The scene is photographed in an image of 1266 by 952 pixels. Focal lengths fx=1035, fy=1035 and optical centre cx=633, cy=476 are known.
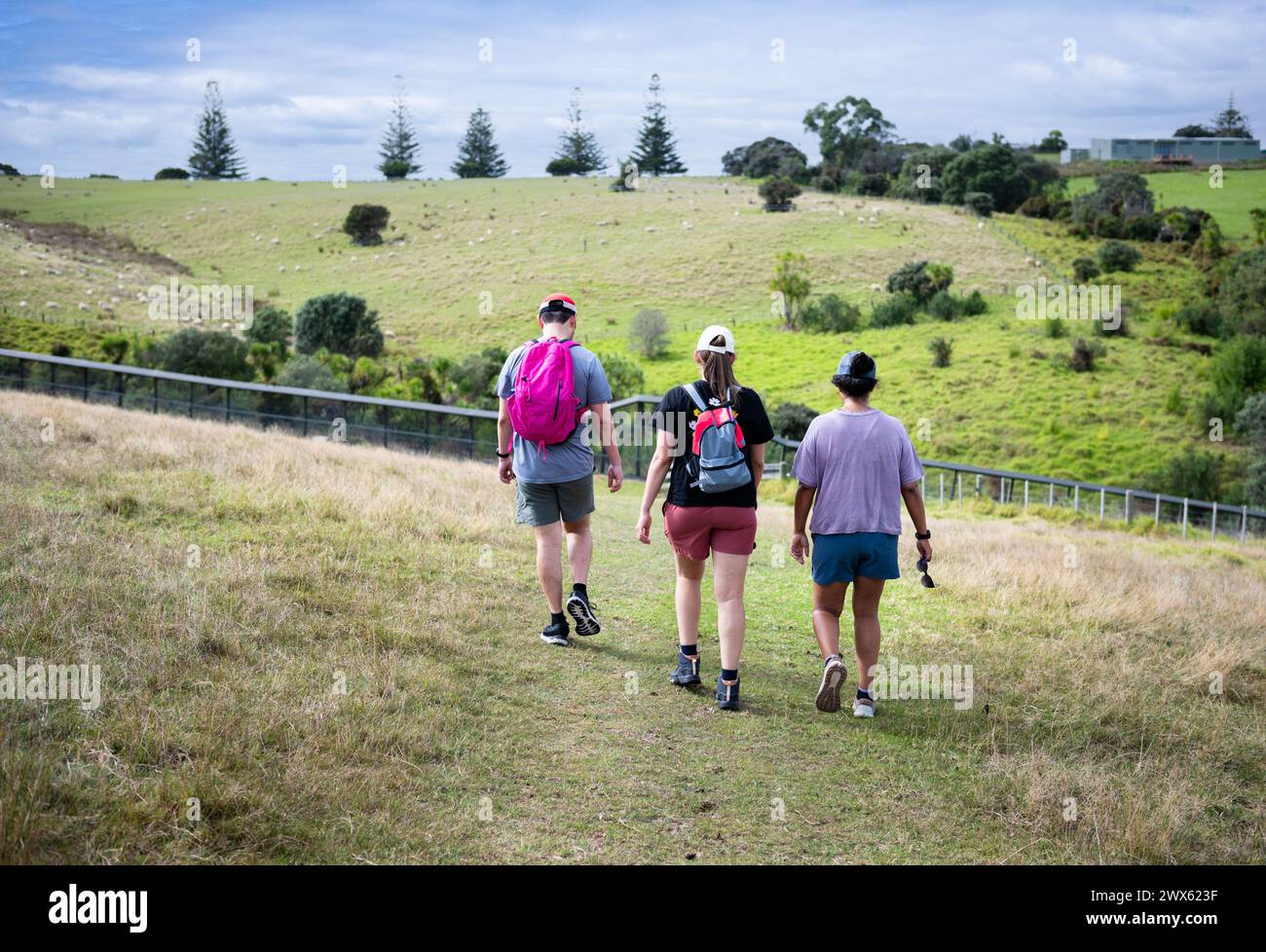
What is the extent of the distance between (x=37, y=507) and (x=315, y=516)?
90.8 inches

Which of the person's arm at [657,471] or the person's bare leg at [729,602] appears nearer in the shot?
the person's arm at [657,471]

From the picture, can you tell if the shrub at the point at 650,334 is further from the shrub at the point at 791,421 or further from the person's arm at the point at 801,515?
the person's arm at the point at 801,515

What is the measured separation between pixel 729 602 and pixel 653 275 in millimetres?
73738

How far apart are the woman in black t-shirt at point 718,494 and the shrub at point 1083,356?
59103mm

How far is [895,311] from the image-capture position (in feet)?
222

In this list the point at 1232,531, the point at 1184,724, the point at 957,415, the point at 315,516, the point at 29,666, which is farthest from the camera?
the point at 957,415

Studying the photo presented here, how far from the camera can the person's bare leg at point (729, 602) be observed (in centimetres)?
609

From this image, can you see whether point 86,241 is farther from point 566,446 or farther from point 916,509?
point 916,509

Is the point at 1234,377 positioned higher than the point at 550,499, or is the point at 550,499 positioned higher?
the point at 1234,377

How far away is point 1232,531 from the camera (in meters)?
34.5

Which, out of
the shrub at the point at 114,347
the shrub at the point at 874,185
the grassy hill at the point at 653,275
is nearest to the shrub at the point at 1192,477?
the grassy hill at the point at 653,275

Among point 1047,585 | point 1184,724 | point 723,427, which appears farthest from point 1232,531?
point 723,427

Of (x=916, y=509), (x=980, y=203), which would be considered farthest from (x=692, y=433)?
(x=980, y=203)
